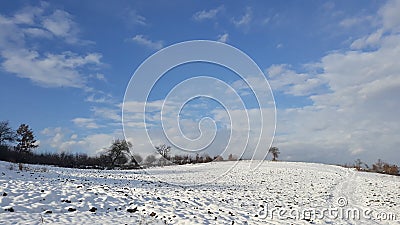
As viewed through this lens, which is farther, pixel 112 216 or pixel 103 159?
pixel 103 159

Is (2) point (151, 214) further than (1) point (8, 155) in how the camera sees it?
No

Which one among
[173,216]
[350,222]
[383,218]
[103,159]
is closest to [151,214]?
[173,216]

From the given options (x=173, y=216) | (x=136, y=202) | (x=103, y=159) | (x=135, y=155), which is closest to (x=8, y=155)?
(x=103, y=159)

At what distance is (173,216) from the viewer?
1127 centimetres

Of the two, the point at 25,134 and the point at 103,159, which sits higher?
the point at 25,134

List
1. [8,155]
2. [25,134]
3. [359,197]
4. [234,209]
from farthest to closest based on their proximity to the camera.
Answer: [25,134] → [8,155] → [359,197] → [234,209]

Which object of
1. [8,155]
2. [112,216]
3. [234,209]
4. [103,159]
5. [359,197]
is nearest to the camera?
[112,216]

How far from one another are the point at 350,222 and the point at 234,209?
512 cm

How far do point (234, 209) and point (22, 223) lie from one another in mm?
8695

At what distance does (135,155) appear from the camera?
76.2m

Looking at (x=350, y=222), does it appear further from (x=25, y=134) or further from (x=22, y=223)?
(x=25, y=134)

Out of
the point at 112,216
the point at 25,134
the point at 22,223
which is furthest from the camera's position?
the point at 25,134

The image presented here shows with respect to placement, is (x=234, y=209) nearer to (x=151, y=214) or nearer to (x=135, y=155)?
(x=151, y=214)

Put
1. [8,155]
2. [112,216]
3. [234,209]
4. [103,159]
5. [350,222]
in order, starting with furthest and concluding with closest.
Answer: [103,159]
[8,155]
[234,209]
[350,222]
[112,216]
